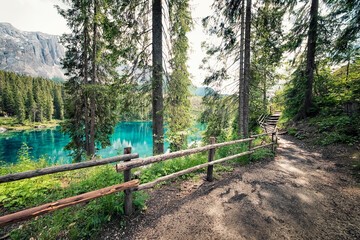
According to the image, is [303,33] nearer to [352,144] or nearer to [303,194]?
[352,144]

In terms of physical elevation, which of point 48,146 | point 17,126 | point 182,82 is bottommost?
point 48,146

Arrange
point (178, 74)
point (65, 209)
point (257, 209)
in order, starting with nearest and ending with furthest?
point (65, 209) → point (257, 209) → point (178, 74)

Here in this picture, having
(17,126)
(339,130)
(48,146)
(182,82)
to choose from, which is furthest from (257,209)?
(17,126)

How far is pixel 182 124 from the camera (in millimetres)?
8867

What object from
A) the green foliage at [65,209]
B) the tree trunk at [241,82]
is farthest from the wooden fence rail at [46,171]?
the tree trunk at [241,82]

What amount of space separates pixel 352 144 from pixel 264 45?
6.94 m

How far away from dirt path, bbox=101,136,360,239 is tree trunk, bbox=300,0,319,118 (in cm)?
890

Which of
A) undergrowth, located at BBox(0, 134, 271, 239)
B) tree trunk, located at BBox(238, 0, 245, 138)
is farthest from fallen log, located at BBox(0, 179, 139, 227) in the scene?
tree trunk, located at BBox(238, 0, 245, 138)

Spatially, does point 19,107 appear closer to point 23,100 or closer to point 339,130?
point 23,100

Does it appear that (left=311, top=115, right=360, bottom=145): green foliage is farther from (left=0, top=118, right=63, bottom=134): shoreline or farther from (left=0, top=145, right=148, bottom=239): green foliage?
(left=0, top=118, right=63, bottom=134): shoreline

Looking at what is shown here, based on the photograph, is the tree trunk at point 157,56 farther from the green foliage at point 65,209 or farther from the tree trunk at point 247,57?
the tree trunk at point 247,57

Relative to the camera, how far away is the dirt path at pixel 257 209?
2701 mm

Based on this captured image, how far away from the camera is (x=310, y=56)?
11172 millimetres

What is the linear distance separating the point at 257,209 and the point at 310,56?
13.8 metres
